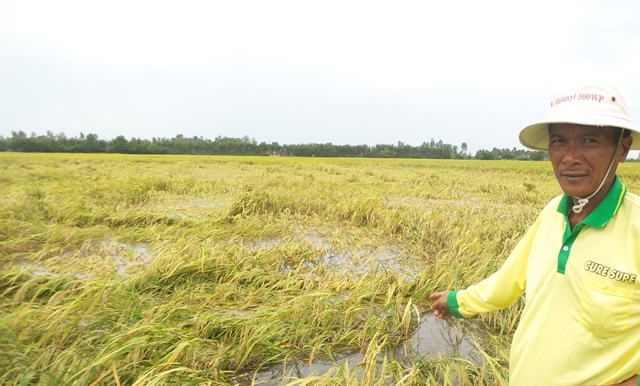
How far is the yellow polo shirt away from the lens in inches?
34.4

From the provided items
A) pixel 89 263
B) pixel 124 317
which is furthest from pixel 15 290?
pixel 124 317

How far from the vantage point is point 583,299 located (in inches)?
36.7

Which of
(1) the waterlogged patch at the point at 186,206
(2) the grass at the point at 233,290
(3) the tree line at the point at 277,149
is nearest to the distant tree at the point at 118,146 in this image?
(3) the tree line at the point at 277,149

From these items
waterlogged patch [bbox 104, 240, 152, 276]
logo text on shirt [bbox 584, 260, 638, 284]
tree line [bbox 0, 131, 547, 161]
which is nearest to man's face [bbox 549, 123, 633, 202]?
logo text on shirt [bbox 584, 260, 638, 284]

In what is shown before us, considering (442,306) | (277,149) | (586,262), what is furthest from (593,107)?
(277,149)

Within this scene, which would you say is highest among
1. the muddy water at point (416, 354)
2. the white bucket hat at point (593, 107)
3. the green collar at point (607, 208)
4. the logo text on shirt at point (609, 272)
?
the white bucket hat at point (593, 107)

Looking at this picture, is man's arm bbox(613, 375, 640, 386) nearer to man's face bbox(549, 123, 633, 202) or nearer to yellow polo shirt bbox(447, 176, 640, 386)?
yellow polo shirt bbox(447, 176, 640, 386)

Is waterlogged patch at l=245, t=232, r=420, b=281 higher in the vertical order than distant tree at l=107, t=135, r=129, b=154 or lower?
lower

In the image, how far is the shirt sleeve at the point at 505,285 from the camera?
122 cm

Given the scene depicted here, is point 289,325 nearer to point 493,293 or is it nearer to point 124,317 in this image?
point 124,317

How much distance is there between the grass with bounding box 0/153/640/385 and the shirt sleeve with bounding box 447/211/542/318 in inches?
24.0

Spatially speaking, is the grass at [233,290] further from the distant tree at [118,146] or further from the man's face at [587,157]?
the distant tree at [118,146]

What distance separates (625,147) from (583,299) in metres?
0.48

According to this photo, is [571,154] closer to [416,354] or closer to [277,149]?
[416,354]
